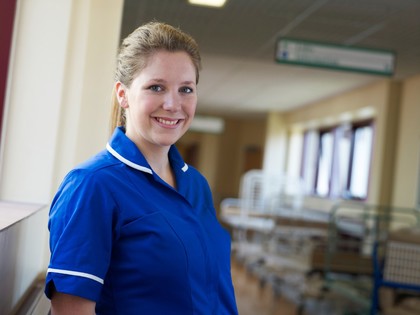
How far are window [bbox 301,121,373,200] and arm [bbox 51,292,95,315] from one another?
27.2ft

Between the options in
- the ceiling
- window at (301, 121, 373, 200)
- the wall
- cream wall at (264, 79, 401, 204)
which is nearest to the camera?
the ceiling

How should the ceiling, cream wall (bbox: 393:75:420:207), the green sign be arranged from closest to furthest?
the ceiling < the green sign < cream wall (bbox: 393:75:420:207)

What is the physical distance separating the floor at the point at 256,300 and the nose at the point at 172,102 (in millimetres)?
5237

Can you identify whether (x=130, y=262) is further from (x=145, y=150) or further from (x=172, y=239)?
(x=145, y=150)

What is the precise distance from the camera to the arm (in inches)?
47.0

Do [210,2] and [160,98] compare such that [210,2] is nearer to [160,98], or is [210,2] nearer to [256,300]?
[160,98]

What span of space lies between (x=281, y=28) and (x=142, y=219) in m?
4.90

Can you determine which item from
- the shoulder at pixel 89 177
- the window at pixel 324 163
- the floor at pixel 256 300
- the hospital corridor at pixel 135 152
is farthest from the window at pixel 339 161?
the shoulder at pixel 89 177

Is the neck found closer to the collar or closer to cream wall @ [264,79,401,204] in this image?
the collar

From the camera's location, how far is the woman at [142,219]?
120cm

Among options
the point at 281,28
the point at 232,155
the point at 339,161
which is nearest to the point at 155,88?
the point at 281,28

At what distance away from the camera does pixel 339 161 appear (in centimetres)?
1046

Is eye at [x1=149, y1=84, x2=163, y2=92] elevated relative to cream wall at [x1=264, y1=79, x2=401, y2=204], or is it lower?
lower

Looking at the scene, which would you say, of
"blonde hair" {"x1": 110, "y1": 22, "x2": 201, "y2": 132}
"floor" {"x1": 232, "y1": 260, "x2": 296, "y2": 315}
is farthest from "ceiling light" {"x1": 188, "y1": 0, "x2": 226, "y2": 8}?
"blonde hair" {"x1": 110, "y1": 22, "x2": 201, "y2": 132}
